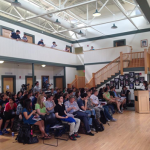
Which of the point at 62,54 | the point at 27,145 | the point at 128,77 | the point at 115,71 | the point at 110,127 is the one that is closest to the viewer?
the point at 27,145

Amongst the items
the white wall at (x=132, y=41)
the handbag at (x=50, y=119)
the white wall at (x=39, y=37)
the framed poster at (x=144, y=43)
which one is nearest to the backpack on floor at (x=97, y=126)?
the handbag at (x=50, y=119)

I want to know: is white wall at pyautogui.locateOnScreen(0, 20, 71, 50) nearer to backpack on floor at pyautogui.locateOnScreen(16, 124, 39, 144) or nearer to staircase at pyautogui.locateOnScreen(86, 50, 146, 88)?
staircase at pyautogui.locateOnScreen(86, 50, 146, 88)

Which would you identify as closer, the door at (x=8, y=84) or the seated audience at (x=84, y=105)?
the seated audience at (x=84, y=105)

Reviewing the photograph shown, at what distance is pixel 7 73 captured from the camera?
38.9ft

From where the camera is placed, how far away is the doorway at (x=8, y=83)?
11.6 m

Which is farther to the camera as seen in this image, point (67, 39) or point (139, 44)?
point (67, 39)

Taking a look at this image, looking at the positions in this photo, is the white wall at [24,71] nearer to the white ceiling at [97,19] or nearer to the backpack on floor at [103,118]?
the white ceiling at [97,19]

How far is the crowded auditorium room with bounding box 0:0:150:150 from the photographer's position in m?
4.98

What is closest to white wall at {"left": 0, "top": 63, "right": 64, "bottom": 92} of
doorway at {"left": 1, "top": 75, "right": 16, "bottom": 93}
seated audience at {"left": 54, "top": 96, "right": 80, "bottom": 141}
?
doorway at {"left": 1, "top": 75, "right": 16, "bottom": 93}

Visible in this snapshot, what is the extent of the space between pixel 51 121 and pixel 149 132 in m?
3.27

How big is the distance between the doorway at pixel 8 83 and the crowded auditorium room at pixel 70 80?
70 millimetres

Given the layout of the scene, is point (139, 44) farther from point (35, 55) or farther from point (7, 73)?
point (7, 73)

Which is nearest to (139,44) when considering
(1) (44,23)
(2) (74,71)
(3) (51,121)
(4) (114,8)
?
(4) (114,8)

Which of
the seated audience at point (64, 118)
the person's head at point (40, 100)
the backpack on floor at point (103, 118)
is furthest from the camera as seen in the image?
the backpack on floor at point (103, 118)
